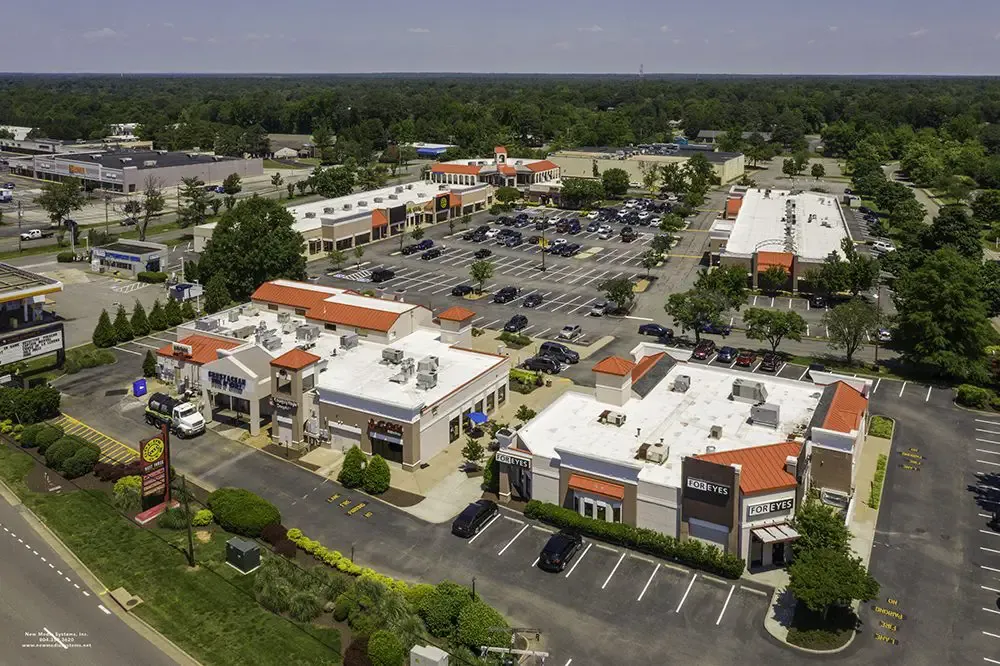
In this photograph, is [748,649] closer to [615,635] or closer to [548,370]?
[615,635]

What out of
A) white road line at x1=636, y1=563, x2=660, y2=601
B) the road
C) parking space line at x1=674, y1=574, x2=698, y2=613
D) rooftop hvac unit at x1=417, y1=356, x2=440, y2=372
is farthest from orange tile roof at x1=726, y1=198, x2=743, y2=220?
the road

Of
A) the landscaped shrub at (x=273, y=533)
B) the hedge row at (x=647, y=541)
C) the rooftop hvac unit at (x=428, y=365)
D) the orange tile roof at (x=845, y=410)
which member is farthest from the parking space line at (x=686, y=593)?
the rooftop hvac unit at (x=428, y=365)

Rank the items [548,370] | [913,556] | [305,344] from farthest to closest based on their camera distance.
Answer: [548,370]
[305,344]
[913,556]

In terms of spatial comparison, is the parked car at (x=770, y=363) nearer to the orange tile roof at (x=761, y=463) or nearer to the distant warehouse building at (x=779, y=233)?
the distant warehouse building at (x=779, y=233)

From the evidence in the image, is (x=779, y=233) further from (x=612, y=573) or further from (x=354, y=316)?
(x=612, y=573)

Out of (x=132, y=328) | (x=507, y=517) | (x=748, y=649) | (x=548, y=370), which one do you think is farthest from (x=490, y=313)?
(x=748, y=649)
